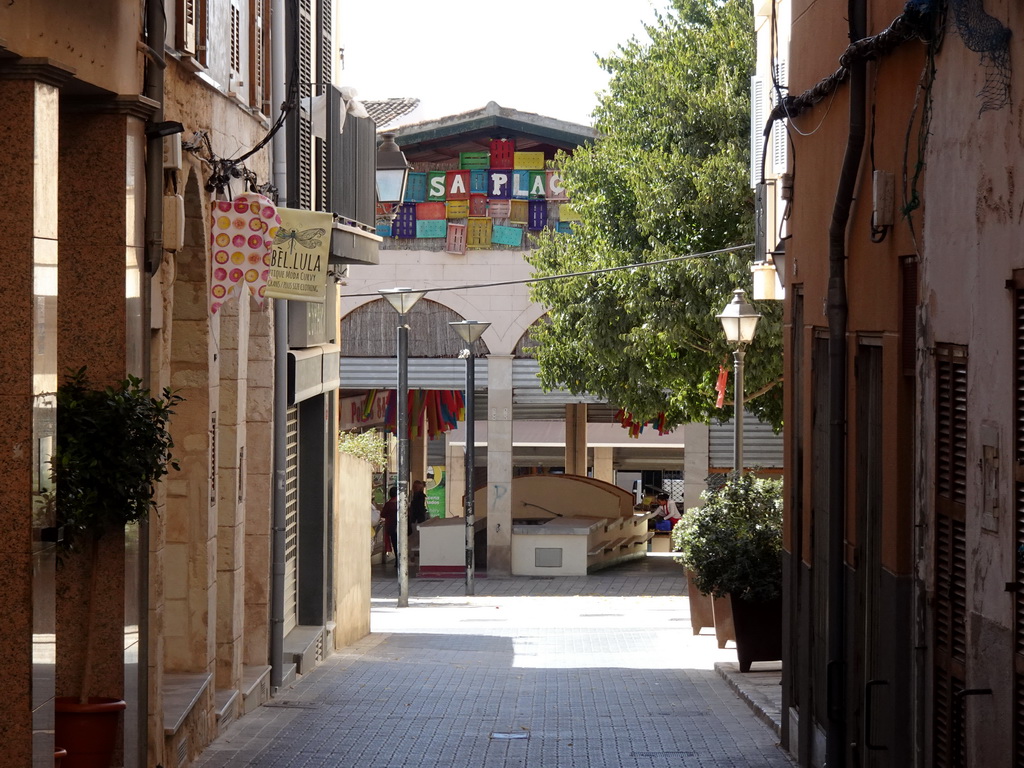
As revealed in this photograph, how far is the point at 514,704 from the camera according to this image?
38.9 feet

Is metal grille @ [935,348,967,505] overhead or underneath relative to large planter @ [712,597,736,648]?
overhead

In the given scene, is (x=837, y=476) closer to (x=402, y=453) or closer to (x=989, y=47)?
(x=989, y=47)

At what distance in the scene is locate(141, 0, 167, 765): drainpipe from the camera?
7.96m

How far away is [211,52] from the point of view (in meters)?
9.94

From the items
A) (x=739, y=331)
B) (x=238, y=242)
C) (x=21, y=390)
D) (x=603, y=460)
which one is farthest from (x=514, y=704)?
(x=603, y=460)

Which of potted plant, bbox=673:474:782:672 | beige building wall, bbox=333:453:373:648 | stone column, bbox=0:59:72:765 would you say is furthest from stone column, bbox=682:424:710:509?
stone column, bbox=0:59:72:765

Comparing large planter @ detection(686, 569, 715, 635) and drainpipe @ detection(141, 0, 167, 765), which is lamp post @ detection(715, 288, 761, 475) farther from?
drainpipe @ detection(141, 0, 167, 765)

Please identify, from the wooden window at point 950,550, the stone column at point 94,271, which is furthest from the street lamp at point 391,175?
the wooden window at point 950,550

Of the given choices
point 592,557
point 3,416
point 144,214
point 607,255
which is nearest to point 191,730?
point 144,214

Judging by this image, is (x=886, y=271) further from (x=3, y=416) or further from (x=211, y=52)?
(x=211, y=52)

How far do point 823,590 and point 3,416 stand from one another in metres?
4.93

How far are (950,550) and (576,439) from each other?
28.3 m

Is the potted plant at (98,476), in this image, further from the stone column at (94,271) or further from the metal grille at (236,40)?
the metal grille at (236,40)

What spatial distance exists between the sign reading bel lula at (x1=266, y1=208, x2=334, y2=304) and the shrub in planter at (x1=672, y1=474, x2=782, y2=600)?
13.6 feet
